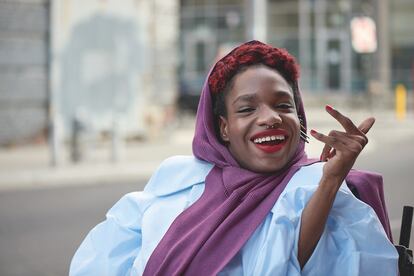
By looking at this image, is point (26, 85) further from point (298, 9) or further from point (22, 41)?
point (298, 9)

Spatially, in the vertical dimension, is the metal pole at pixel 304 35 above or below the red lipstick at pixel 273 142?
above

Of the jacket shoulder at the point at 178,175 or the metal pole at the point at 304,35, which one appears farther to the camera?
the metal pole at the point at 304,35

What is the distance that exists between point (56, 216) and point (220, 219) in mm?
6428

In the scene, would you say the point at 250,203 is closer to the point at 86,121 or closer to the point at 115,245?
the point at 115,245

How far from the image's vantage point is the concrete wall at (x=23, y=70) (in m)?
15.7

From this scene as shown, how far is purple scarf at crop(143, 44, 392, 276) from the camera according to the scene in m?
2.29

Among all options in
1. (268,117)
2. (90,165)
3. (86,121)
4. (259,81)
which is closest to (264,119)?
(268,117)

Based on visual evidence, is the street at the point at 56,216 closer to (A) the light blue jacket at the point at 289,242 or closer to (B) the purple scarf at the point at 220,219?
(A) the light blue jacket at the point at 289,242

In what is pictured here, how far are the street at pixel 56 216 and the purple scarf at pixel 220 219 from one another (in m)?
3.69

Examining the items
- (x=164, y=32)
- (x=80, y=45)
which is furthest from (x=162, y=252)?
(x=164, y=32)

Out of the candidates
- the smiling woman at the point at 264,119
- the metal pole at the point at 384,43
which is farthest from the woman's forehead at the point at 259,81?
the metal pole at the point at 384,43

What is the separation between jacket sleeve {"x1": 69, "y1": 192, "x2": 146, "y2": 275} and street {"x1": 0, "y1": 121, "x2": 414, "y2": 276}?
3393mm

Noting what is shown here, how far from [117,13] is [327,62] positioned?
801 inches

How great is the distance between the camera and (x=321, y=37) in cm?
3578
